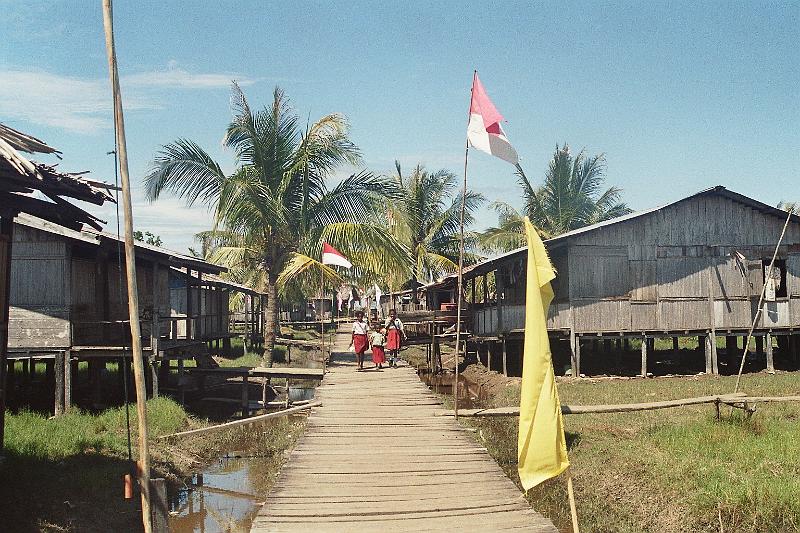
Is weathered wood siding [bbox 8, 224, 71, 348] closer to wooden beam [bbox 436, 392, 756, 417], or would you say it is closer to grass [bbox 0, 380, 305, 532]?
grass [bbox 0, 380, 305, 532]

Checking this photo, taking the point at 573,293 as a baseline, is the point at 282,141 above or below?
above

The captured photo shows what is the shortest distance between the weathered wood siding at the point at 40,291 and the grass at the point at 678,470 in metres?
9.09

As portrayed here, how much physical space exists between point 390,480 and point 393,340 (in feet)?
32.6

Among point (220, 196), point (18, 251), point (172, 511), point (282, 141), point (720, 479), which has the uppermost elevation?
point (282, 141)

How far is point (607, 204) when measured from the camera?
1364 inches

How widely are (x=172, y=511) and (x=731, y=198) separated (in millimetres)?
17142

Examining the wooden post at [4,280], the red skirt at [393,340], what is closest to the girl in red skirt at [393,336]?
the red skirt at [393,340]

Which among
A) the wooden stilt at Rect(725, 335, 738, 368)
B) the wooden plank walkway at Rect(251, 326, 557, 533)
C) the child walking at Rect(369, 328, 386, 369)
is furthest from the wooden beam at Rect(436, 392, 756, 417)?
the wooden stilt at Rect(725, 335, 738, 368)

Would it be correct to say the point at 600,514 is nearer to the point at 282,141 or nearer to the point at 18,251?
the point at 18,251

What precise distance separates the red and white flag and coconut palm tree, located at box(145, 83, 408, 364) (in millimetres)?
8683

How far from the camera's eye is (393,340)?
18.2 meters

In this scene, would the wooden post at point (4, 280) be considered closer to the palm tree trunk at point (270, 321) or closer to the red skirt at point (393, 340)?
the red skirt at point (393, 340)

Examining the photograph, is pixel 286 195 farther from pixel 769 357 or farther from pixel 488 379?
pixel 769 357

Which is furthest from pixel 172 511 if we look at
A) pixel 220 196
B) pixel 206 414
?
pixel 220 196
